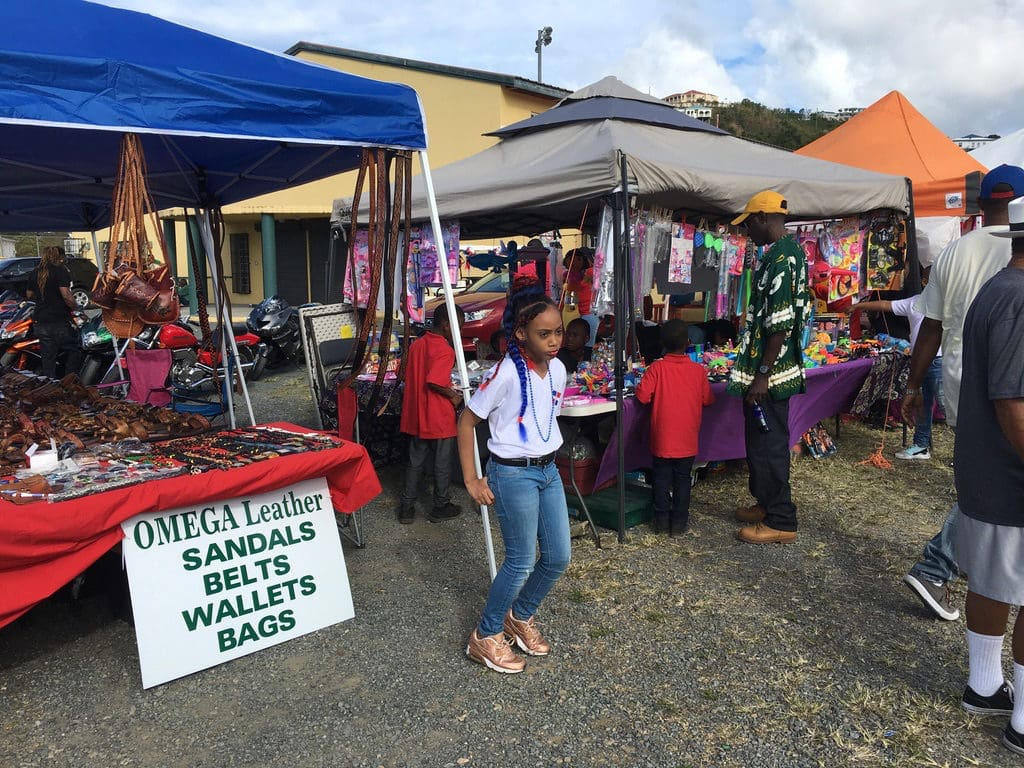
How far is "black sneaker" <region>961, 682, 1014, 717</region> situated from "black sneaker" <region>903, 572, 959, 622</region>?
74cm

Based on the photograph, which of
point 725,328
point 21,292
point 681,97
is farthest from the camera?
point 681,97

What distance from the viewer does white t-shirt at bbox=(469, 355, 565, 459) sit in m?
2.94

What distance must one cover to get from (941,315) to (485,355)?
4.27 m

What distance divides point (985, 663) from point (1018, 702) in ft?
0.58

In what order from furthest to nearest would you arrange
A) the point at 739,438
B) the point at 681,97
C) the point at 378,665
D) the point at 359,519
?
the point at 681,97 → the point at 739,438 → the point at 359,519 → the point at 378,665

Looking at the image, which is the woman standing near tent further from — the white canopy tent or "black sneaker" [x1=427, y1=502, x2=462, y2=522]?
the white canopy tent

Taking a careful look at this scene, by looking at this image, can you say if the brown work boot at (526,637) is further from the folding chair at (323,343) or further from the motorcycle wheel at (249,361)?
the motorcycle wheel at (249,361)

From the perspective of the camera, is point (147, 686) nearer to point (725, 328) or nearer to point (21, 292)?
point (725, 328)

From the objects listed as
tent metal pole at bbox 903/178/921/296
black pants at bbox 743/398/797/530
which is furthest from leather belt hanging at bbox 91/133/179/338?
tent metal pole at bbox 903/178/921/296

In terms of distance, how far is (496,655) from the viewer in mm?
3170

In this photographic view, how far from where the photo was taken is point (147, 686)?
119 inches

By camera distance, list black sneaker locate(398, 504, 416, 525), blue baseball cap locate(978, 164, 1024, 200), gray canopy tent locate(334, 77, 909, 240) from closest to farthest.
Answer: blue baseball cap locate(978, 164, 1024, 200)
gray canopy tent locate(334, 77, 909, 240)
black sneaker locate(398, 504, 416, 525)

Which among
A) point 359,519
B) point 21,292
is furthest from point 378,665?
point 21,292

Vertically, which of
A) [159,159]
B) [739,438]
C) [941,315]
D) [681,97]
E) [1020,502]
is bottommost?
[739,438]
